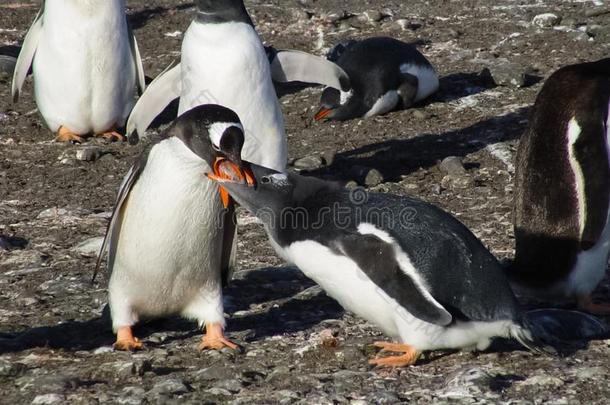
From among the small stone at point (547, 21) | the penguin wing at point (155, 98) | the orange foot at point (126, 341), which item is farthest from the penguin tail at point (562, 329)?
the small stone at point (547, 21)

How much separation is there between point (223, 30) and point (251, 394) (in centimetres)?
308

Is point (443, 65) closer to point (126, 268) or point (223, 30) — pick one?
point (223, 30)

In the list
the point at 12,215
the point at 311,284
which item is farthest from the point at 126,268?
the point at 12,215

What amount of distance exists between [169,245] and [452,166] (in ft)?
9.28

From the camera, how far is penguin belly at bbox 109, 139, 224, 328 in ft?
15.4

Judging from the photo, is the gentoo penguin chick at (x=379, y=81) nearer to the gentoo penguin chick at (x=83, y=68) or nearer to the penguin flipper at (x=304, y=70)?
the penguin flipper at (x=304, y=70)

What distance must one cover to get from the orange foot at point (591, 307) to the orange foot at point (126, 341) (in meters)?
1.84

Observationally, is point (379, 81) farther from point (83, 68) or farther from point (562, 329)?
point (562, 329)

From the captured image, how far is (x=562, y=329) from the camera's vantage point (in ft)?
15.5

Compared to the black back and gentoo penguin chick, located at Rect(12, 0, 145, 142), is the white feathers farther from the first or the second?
gentoo penguin chick, located at Rect(12, 0, 145, 142)

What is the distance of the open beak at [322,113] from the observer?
8445 millimetres

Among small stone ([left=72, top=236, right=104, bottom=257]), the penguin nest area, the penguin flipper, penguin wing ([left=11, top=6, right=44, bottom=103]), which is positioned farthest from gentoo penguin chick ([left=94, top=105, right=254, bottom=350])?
penguin wing ([left=11, top=6, right=44, bottom=103])

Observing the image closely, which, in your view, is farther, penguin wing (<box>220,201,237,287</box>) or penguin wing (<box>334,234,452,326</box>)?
penguin wing (<box>220,201,237,287</box>)

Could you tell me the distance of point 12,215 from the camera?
6719 millimetres
